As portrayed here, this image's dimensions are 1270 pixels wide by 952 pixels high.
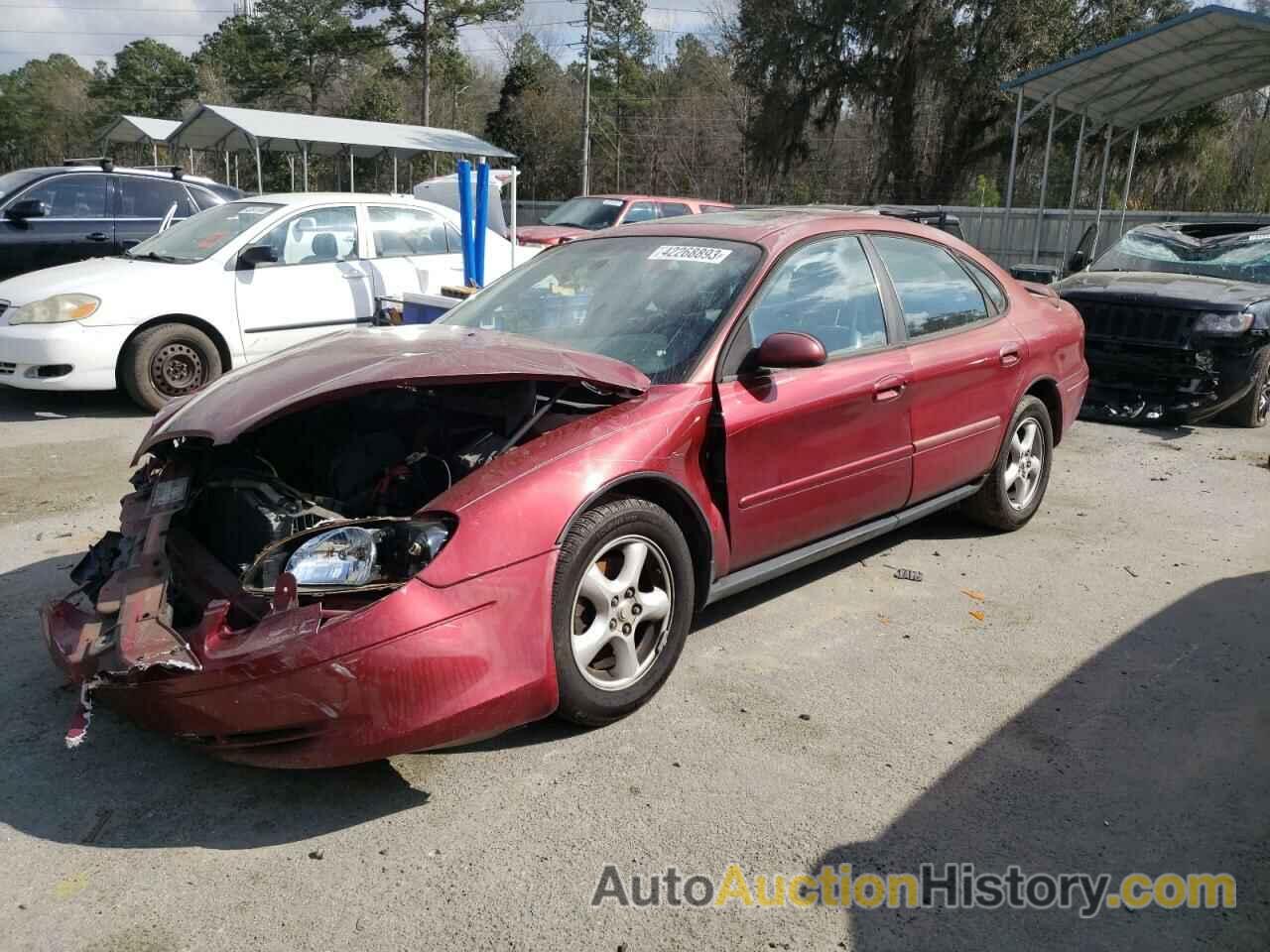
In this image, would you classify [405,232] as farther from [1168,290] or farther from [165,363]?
[1168,290]

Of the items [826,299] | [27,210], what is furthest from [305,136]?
[826,299]

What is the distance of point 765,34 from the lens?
29.5 meters

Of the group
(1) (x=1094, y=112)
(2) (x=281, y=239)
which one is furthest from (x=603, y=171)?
(2) (x=281, y=239)

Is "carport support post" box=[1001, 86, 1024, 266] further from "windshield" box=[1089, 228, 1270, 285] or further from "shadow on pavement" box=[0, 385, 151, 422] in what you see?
"shadow on pavement" box=[0, 385, 151, 422]

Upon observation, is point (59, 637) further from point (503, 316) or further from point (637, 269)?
point (637, 269)

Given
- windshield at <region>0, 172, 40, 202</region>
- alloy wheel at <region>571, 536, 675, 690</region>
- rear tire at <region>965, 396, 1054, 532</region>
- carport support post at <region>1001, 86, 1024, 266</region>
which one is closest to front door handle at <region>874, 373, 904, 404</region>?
rear tire at <region>965, 396, 1054, 532</region>

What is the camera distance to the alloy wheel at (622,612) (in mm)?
3125

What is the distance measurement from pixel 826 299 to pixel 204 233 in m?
6.15

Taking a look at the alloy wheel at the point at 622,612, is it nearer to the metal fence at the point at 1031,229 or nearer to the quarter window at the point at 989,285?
the quarter window at the point at 989,285

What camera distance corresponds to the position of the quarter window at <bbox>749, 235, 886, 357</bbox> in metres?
3.87

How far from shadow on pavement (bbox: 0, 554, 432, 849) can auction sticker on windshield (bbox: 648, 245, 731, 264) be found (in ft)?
7.06

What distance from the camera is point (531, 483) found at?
2.95m

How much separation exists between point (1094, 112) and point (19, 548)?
16.3 m

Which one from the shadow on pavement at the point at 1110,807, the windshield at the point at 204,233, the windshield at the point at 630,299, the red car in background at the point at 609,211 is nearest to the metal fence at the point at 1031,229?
the red car in background at the point at 609,211
